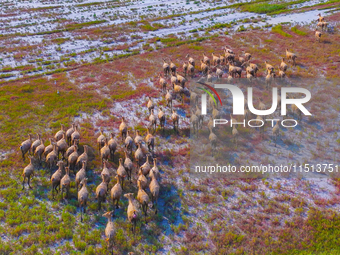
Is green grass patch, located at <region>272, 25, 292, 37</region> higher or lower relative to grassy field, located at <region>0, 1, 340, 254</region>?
higher

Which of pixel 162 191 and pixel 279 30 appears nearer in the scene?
pixel 162 191

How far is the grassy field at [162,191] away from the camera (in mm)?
14289

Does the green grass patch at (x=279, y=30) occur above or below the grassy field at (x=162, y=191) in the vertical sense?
above

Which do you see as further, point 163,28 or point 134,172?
point 163,28

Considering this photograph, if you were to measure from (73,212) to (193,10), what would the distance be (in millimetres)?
53905

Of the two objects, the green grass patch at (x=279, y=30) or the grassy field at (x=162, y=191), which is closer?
the grassy field at (x=162, y=191)

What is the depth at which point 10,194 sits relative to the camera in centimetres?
1706

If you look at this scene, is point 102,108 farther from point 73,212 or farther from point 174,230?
point 174,230

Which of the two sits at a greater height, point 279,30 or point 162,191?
point 279,30

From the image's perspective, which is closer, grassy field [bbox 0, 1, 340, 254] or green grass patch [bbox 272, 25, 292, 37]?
grassy field [bbox 0, 1, 340, 254]

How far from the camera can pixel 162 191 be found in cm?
1764

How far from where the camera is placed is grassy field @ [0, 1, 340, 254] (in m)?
14.3

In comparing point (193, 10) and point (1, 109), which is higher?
point (193, 10)

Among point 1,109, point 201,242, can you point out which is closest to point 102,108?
point 1,109
